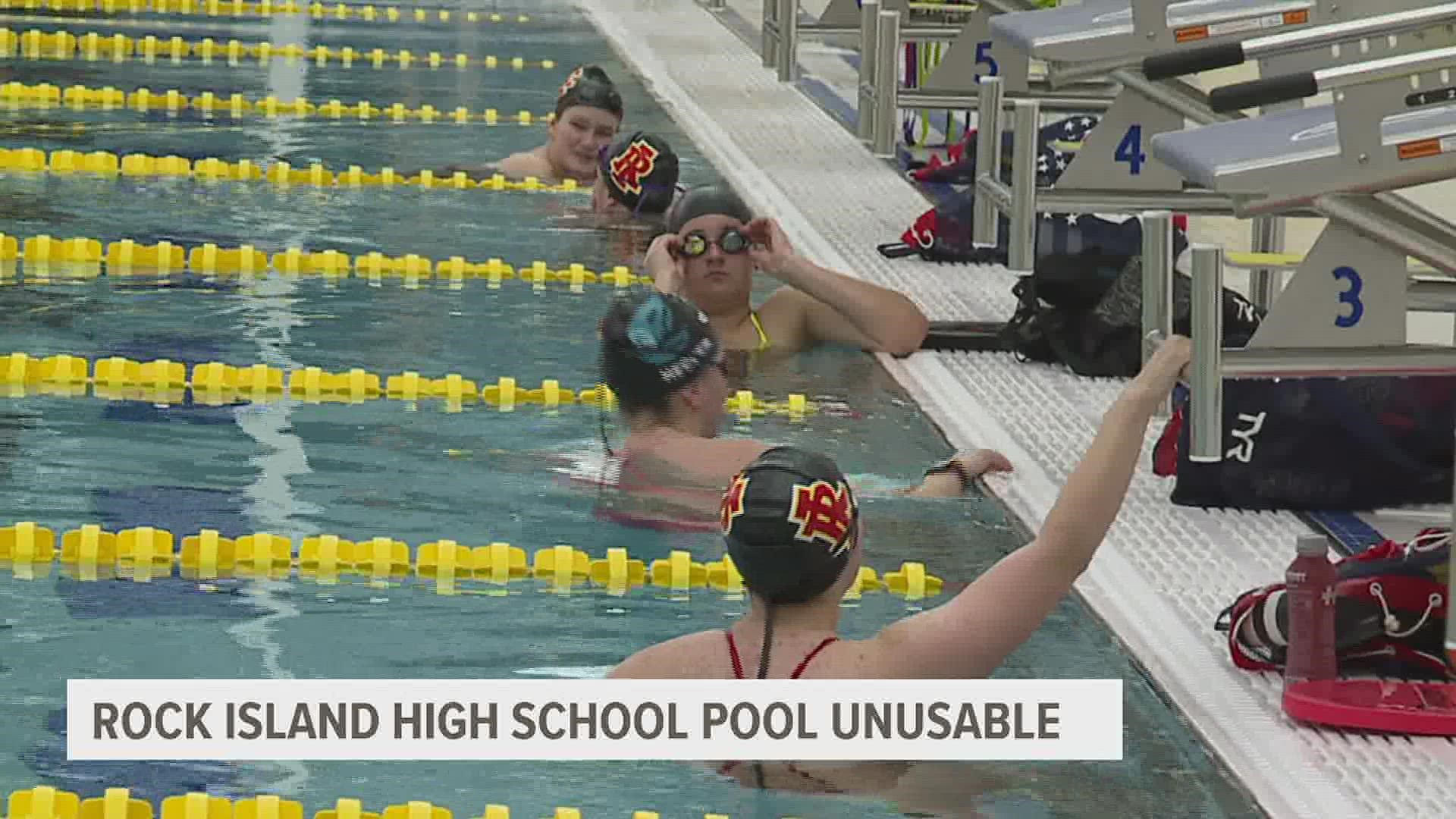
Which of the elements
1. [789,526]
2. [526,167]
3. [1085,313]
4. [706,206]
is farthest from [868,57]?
[789,526]

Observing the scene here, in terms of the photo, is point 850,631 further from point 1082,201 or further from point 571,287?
point 571,287

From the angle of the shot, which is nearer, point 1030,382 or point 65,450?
point 65,450

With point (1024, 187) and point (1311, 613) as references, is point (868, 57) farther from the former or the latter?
point (1311, 613)

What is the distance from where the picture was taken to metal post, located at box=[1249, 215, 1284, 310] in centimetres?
709

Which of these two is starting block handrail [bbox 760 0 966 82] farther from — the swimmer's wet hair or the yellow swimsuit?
the yellow swimsuit

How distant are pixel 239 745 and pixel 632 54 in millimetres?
9613

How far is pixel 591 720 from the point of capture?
4.19m

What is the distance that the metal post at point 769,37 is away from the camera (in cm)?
1184

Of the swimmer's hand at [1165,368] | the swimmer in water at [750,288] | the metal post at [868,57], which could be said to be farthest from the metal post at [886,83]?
the swimmer's hand at [1165,368]

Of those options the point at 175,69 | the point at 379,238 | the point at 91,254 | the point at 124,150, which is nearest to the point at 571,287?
the point at 379,238

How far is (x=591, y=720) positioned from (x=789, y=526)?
22.2 inches

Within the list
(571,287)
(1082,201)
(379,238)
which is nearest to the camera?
(1082,201)

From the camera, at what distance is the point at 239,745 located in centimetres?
427

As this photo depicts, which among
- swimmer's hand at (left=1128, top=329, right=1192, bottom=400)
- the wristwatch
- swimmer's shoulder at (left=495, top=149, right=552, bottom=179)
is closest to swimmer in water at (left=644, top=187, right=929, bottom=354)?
the wristwatch
